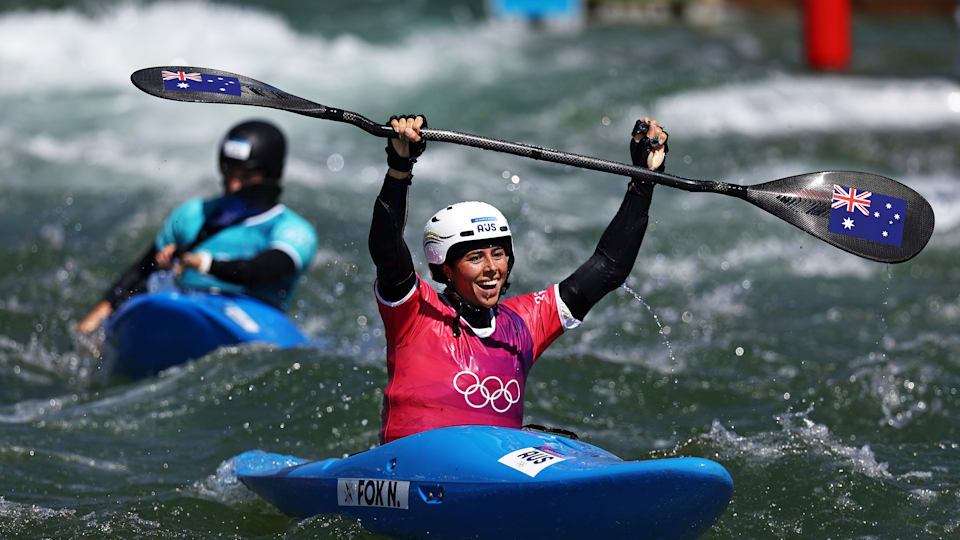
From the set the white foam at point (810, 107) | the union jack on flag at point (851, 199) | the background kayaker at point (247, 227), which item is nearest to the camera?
the union jack on flag at point (851, 199)

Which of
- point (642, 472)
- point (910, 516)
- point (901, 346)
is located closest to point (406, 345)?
point (642, 472)

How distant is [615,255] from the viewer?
454 cm

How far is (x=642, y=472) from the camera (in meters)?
3.55

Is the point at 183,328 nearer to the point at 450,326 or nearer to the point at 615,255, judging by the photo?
the point at 450,326

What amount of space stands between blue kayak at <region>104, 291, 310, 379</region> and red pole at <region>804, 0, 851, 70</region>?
434 inches

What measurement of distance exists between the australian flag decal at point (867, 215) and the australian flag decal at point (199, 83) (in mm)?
2364

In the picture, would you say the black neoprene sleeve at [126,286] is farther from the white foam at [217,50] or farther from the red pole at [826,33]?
the red pole at [826,33]

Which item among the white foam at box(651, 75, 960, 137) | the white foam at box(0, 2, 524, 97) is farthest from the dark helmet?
the white foam at box(0, 2, 524, 97)

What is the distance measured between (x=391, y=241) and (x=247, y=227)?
8.83 feet

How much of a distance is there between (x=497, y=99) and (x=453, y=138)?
10454 mm

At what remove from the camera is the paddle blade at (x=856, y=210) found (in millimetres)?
4680

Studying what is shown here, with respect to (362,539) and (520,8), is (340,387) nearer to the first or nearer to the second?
(362,539)

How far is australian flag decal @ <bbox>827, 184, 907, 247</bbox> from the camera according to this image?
15.4ft

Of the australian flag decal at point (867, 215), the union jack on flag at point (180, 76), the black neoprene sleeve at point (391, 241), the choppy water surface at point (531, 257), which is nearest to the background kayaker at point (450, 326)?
the black neoprene sleeve at point (391, 241)
